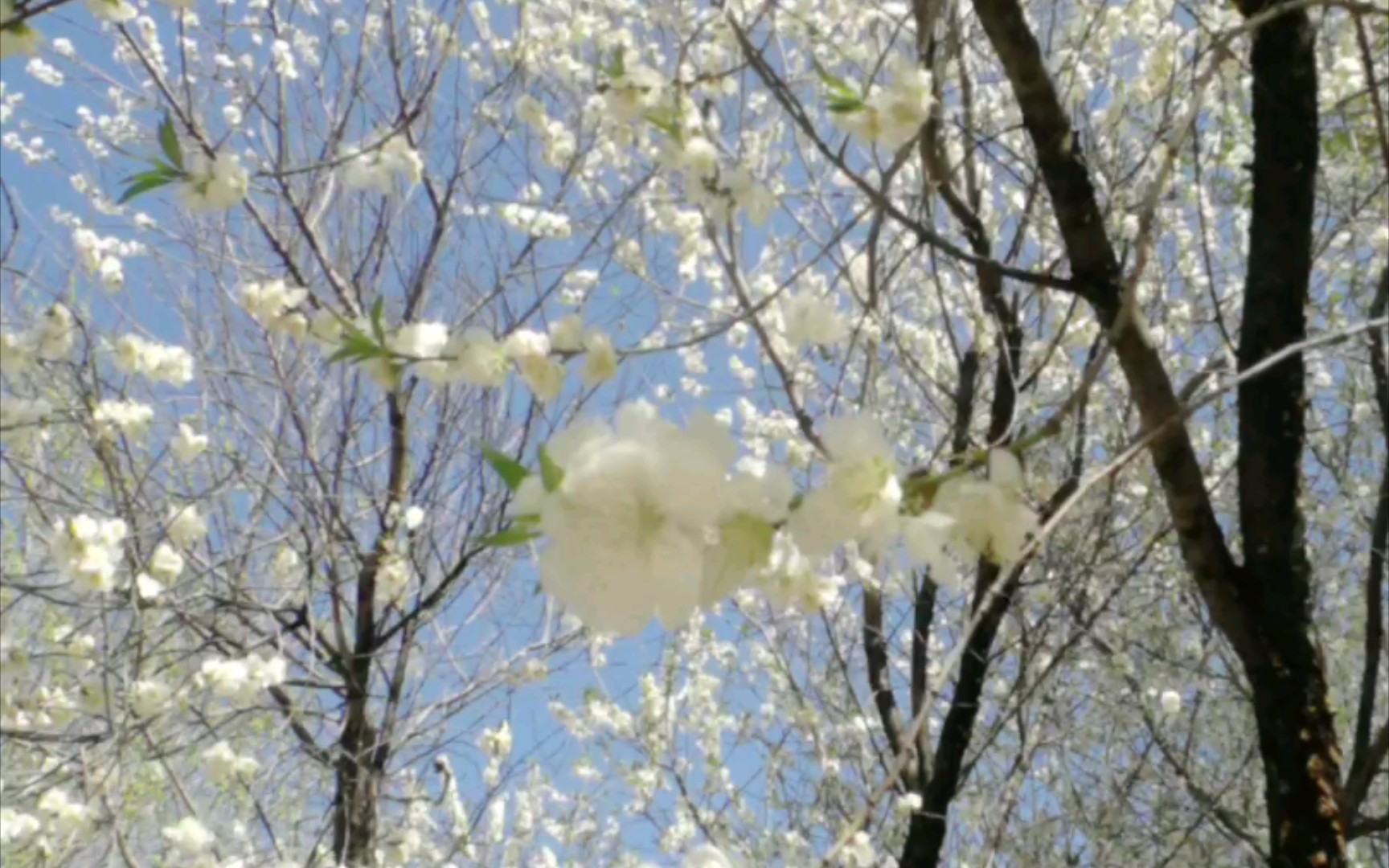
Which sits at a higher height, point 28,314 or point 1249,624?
point 28,314

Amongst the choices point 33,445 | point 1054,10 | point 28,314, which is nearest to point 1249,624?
point 1054,10

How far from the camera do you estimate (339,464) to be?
4.57 metres

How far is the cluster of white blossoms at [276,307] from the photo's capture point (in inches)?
88.2

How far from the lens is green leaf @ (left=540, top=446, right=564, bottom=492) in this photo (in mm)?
805

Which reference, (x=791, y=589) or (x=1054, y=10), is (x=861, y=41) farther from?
(x=791, y=589)

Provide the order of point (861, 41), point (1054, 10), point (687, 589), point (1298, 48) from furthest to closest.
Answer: point (861, 41) < point (1054, 10) < point (1298, 48) < point (687, 589)

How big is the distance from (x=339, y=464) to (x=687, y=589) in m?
3.89

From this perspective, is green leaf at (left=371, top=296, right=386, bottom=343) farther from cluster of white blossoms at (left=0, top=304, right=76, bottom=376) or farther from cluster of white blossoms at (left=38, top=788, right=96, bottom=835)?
cluster of white blossoms at (left=38, top=788, right=96, bottom=835)

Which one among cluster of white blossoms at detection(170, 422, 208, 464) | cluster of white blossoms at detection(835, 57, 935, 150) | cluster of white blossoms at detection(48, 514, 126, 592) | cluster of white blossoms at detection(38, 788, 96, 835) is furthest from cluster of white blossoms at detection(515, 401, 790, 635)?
cluster of white blossoms at detection(170, 422, 208, 464)

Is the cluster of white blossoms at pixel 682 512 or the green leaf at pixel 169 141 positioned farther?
the green leaf at pixel 169 141

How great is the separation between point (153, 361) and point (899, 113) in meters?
2.41

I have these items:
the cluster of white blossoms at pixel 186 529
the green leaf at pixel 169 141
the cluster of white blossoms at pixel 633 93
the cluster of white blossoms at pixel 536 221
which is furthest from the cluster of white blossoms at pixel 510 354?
the cluster of white blossoms at pixel 536 221

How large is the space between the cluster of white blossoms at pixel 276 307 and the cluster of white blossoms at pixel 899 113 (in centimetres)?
102

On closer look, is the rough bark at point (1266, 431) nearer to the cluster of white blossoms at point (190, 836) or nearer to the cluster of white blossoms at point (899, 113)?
the cluster of white blossoms at point (899, 113)
